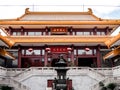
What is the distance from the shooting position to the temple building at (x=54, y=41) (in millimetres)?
Result: 34938

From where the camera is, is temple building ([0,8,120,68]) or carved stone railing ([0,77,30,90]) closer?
carved stone railing ([0,77,30,90])

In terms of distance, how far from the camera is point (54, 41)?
3488cm

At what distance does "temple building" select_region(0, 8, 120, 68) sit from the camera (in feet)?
115

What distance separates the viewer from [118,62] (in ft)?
108

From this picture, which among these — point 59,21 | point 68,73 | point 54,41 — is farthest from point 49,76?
point 59,21

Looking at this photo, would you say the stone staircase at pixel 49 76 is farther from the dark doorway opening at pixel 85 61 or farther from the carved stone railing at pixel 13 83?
the dark doorway opening at pixel 85 61

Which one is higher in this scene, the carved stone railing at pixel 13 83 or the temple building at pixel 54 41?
the temple building at pixel 54 41

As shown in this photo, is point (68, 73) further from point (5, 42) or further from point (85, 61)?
point (85, 61)

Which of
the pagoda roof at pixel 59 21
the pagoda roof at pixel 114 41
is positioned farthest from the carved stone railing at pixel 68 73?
the pagoda roof at pixel 59 21

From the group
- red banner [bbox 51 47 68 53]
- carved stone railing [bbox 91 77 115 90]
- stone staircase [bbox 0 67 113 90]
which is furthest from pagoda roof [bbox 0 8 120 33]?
carved stone railing [bbox 91 77 115 90]

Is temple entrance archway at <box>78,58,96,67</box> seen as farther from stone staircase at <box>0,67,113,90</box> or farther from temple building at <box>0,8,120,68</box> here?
stone staircase at <box>0,67,113,90</box>

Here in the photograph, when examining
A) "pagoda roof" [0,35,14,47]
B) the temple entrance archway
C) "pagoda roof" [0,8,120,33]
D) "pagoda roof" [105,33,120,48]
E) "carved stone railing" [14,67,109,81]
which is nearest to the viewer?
"pagoda roof" [105,33,120,48]

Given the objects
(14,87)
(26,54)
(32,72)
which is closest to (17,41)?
(26,54)

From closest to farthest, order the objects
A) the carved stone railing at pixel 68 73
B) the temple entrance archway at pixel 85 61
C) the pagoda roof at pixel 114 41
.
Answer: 1. the pagoda roof at pixel 114 41
2. the carved stone railing at pixel 68 73
3. the temple entrance archway at pixel 85 61
